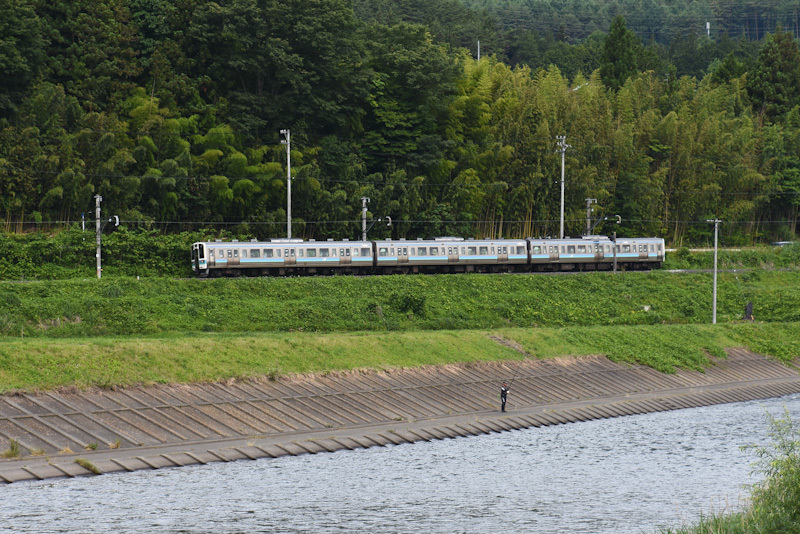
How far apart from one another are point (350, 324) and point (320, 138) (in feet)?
100

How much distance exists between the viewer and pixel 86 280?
4925 cm

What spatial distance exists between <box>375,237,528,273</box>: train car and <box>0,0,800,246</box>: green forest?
935 cm

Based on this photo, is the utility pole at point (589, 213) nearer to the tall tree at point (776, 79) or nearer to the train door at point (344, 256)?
the train door at point (344, 256)

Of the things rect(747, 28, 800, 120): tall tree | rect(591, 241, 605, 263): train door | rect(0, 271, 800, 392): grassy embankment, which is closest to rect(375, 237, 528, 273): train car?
rect(0, 271, 800, 392): grassy embankment

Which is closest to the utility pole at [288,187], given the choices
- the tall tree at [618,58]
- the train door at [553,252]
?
the train door at [553,252]

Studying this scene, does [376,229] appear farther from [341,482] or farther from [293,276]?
[341,482]

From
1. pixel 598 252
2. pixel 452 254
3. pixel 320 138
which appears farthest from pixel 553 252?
pixel 320 138

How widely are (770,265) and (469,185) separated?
24966 mm

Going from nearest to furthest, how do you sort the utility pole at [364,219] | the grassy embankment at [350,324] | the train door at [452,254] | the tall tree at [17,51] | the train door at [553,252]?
the grassy embankment at [350,324] < the tall tree at [17,51] < the train door at [452,254] < the train door at [553,252] < the utility pole at [364,219]

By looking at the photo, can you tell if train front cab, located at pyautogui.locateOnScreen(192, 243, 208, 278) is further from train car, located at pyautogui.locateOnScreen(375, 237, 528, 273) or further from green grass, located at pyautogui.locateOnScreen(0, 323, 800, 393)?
green grass, located at pyautogui.locateOnScreen(0, 323, 800, 393)

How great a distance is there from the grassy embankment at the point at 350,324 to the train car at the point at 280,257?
15.7ft

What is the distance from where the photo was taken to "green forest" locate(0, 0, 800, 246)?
216 feet

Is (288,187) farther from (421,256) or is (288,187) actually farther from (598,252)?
(598,252)

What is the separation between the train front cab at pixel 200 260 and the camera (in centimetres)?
5781
